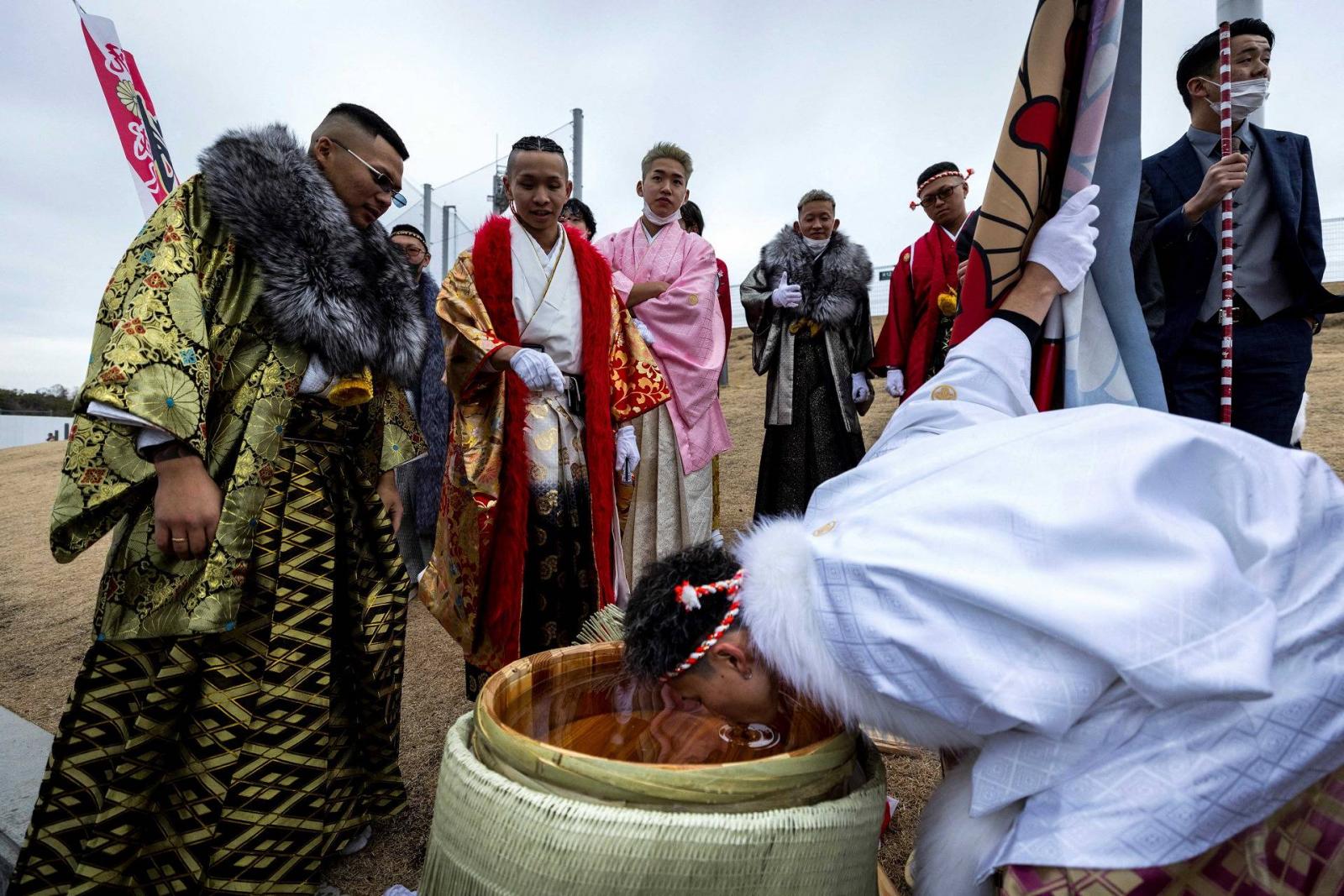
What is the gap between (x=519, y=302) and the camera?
262cm

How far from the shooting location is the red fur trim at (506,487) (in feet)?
8.10

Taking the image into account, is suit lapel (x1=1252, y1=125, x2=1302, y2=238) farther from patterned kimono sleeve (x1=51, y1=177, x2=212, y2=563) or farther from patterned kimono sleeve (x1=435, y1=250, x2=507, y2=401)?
patterned kimono sleeve (x1=51, y1=177, x2=212, y2=563)

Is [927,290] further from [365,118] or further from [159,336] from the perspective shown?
[159,336]

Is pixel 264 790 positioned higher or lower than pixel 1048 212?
lower

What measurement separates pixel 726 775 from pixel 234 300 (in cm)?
156

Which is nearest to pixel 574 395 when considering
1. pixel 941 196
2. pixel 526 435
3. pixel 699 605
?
pixel 526 435

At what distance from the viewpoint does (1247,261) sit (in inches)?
93.6

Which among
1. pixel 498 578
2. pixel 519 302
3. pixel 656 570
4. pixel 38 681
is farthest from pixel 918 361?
pixel 38 681

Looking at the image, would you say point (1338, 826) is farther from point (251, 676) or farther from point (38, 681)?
point (38, 681)

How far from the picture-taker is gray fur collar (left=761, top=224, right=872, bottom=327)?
174 inches

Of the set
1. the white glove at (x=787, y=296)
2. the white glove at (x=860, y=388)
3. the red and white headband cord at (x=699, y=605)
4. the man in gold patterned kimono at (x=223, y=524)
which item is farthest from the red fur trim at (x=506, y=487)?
the white glove at (x=860, y=388)

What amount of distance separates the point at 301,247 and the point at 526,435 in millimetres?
935

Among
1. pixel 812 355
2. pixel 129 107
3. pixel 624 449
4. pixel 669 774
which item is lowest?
pixel 669 774

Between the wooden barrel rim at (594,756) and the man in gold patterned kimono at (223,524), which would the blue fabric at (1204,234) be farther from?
the man in gold patterned kimono at (223,524)
